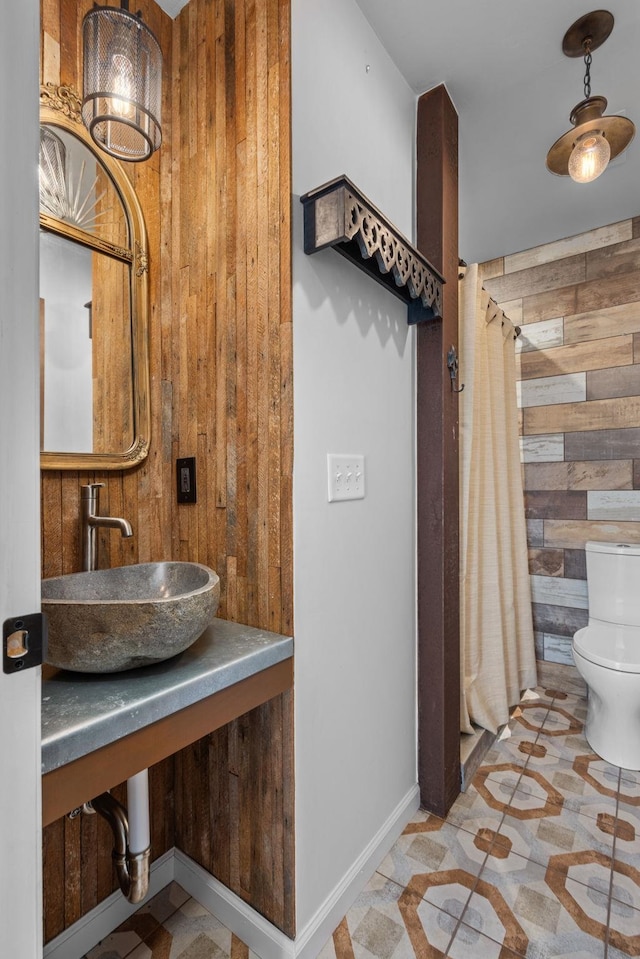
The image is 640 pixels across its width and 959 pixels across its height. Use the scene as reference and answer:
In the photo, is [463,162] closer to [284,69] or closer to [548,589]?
[284,69]

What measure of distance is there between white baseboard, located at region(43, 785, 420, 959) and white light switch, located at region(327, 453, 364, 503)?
104 cm

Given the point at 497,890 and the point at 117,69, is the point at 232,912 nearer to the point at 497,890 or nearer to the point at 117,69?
the point at 497,890

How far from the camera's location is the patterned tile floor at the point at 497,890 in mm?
1199

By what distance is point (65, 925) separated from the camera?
117 cm

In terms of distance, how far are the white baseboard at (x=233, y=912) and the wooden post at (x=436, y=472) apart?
320 millimetres

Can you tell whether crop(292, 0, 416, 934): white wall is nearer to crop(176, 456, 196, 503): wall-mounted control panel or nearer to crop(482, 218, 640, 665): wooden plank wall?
crop(176, 456, 196, 503): wall-mounted control panel

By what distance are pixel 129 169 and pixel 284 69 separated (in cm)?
51

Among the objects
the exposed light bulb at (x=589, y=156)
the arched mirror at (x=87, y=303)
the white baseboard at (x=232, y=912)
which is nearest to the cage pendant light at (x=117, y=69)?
the arched mirror at (x=87, y=303)

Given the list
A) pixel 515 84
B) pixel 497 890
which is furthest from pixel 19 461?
pixel 515 84

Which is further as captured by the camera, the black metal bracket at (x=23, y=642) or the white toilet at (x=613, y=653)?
the white toilet at (x=613, y=653)

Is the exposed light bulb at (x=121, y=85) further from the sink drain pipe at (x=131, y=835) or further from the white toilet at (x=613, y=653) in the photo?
the white toilet at (x=613, y=653)

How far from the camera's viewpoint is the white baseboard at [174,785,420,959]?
1.16 metres

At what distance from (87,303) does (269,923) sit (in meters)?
1.62

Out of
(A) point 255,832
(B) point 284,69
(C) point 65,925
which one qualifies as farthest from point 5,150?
(C) point 65,925
